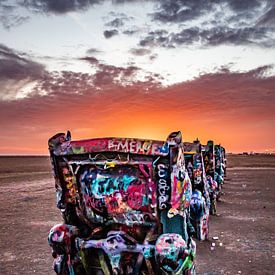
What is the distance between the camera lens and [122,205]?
3217 mm

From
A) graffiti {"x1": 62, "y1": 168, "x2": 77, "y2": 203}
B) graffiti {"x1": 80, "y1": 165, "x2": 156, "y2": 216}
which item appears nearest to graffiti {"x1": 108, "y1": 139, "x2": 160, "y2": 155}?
graffiti {"x1": 80, "y1": 165, "x2": 156, "y2": 216}

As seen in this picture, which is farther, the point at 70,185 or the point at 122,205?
the point at 70,185

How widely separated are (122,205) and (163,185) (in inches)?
15.4

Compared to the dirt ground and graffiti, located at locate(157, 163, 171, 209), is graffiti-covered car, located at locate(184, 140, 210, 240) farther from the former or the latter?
graffiti, located at locate(157, 163, 171, 209)

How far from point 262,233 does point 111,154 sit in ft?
19.3

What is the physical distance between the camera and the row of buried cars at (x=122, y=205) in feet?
10.1

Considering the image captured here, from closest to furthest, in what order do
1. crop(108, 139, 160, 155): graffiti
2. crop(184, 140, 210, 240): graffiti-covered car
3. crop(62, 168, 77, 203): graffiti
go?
crop(108, 139, 160, 155): graffiti → crop(62, 168, 77, 203): graffiti → crop(184, 140, 210, 240): graffiti-covered car

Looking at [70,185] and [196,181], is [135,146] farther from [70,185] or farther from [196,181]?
[196,181]

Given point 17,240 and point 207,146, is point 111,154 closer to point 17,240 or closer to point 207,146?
point 17,240

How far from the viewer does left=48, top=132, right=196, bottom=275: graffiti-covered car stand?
122 inches

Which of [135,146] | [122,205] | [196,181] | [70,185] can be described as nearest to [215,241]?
[196,181]

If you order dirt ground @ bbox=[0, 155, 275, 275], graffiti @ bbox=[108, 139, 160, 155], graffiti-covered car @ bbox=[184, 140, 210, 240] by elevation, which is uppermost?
graffiti @ bbox=[108, 139, 160, 155]

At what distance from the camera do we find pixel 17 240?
300 inches

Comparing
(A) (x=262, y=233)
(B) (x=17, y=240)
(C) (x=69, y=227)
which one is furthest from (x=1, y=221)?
(C) (x=69, y=227)
